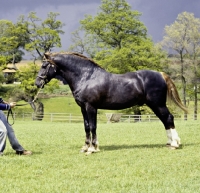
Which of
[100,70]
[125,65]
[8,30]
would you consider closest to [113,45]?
[125,65]

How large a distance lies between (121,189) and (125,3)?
129 feet

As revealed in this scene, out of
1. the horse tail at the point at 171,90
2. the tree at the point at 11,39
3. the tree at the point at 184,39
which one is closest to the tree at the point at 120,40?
the tree at the point at 184,39

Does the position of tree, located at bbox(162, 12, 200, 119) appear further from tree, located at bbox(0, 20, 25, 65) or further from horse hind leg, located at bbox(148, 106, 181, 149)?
horse hind leg, located at bbox(148, 106, 181, 149)

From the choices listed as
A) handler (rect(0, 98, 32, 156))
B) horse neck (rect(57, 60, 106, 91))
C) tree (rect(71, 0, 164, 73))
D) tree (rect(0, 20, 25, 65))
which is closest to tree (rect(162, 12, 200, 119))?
tree (rect(71, 0, 164, 73))

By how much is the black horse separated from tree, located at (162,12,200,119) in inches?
1138

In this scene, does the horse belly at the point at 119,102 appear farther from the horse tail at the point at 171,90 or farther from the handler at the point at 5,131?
the handler at the point at 5,131

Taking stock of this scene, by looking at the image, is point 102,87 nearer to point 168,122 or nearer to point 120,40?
point 168,122

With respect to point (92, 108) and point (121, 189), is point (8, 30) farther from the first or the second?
point (121, 189)

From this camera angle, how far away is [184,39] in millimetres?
37562

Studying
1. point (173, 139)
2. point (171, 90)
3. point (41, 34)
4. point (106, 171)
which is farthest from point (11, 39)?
point (106, 171)

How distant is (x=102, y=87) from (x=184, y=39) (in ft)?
100.0

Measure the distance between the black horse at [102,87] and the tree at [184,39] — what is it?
28.9 m

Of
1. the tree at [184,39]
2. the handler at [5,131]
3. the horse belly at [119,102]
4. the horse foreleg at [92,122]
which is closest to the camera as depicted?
the handler at [5,131]

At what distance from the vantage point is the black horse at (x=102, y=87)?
903 cm
